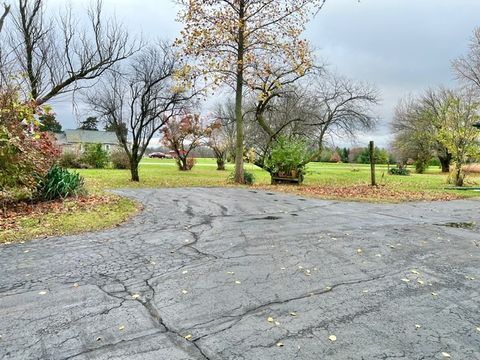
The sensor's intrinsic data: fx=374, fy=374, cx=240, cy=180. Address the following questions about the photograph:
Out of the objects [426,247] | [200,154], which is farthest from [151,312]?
[200,154]

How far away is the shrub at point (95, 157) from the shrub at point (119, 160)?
1.01 meters

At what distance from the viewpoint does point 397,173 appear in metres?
31.1

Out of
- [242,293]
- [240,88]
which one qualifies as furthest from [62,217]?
[240,88]

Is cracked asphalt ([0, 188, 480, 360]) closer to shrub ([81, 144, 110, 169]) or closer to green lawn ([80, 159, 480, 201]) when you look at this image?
green lawn ([80, 159, 480, 201])

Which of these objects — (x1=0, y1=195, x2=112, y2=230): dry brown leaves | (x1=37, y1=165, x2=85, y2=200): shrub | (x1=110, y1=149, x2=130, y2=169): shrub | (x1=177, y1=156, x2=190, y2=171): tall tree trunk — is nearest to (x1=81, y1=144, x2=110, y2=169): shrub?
(x1=110, y1=149, x2=130, y2=169): shrub

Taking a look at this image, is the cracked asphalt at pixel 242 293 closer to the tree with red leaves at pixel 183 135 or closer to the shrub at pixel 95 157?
the tree with red leaves at pixel 183 135

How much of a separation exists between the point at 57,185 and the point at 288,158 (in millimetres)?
10416

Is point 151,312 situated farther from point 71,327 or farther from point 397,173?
point 397,173

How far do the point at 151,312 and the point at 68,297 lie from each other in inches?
36.0

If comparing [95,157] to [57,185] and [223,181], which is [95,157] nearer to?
[223,181]

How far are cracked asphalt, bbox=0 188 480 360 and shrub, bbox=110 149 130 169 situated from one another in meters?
24.1

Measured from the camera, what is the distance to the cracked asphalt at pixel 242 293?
9.21ft

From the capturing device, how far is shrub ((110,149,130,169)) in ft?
98.2

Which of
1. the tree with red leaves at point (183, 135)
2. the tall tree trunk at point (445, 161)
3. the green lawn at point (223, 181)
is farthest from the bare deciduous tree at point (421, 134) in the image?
the tree with red leaves at point (183, 135)
